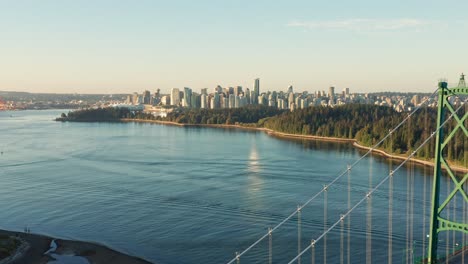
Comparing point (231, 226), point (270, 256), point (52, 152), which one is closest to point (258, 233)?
point (231, 226)

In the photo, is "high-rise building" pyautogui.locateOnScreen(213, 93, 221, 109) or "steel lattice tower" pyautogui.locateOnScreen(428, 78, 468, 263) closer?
"steel lattice tower" pyautogui.locateOnScreen(428, 78, 468, 263)

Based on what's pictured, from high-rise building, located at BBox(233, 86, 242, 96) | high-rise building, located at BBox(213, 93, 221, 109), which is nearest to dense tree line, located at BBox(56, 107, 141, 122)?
high-rise building, located at BBox(213, 93, 221, 109)

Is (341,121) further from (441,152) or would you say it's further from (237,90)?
(237,90)

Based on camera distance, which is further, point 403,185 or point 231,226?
point 403,185

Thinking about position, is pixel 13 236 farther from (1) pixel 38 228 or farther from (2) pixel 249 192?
(2) pixel 249 192

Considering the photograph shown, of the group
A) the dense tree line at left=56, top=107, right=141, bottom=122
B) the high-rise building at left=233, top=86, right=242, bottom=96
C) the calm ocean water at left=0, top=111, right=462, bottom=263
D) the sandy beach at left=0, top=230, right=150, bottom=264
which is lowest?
the sandy beach at left=0, top=230, right=150, bottom=264

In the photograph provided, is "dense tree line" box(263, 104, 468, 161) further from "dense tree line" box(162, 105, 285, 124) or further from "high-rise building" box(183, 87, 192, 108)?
"high-rise building" box(183, 87, 192, 108)

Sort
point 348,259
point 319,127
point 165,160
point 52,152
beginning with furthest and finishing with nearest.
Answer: point 319,127
point 52,152
point 165,160
point 348,259

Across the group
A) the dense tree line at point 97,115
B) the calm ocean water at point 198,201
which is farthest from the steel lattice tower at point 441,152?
the dense tree line at point 97,115
